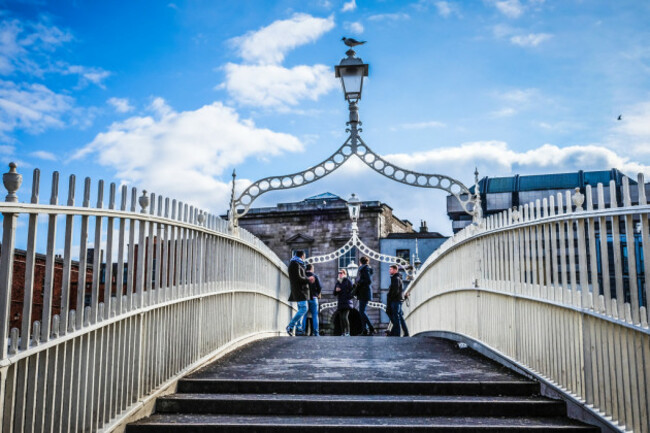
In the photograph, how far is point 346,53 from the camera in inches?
426

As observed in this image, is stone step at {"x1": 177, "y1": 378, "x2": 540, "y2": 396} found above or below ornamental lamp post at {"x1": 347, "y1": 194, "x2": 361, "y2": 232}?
below

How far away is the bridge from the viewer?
135 inches

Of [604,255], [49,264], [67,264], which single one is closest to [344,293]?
[604,255]

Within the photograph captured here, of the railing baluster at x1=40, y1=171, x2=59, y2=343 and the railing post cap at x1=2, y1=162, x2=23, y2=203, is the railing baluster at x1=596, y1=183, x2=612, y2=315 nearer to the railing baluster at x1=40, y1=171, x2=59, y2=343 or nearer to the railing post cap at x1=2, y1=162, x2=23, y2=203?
the railing baluster at x1=40, y1=171, x2=59, y2=343

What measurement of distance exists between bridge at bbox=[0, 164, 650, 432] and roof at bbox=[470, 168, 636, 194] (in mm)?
29198

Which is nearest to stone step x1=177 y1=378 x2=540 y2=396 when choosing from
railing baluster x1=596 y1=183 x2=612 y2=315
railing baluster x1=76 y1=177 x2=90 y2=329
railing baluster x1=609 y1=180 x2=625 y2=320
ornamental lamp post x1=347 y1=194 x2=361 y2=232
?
railing baluster x1=596 y1=183 x2=612 y2=315

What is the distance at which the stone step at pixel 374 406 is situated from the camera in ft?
16.4

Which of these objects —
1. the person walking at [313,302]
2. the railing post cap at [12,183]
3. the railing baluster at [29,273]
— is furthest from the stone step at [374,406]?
the person walking at [313,302]

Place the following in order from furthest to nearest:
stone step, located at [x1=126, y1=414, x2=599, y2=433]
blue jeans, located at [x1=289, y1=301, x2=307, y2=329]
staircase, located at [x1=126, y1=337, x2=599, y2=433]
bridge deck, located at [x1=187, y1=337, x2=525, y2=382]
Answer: blue jeans, located at [x1=289, y1=301, x2=307, y2=329] < bridge deck, located at [x1=187, y1=337, x2=525, y2=382] < staircase, located at [x1=126, y1=337, x2=599, y2=433] < stone step, located at [x1=126, y1=414, x2=599, y2=433]

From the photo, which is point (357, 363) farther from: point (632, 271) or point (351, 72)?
point (351, 72)

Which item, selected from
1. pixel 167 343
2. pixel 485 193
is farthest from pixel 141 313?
pixel 485 193

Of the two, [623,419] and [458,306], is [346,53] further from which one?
[623,419]

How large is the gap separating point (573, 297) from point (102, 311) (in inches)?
144

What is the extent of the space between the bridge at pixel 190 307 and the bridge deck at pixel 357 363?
0.90 feet
